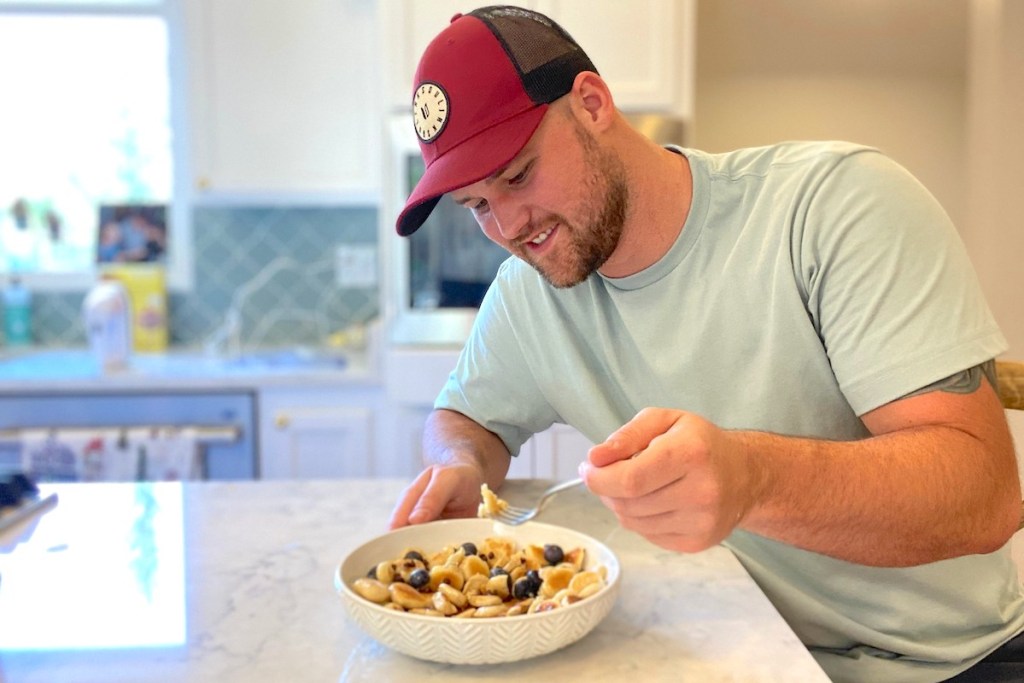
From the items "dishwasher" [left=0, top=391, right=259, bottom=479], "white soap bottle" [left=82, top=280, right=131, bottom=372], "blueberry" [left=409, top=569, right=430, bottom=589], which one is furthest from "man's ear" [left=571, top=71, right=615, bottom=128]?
"white soap bottle" [left=82, top=280, right=131, bottom=372]

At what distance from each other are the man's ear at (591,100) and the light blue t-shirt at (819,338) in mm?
151

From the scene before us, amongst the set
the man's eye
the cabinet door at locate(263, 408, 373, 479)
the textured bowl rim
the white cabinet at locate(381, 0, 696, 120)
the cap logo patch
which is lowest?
the cabinet door at locate(263, 408, 373, 479)

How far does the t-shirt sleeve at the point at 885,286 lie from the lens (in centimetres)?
106

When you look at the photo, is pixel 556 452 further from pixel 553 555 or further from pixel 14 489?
pixel 14 489

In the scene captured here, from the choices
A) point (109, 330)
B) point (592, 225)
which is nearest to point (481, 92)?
point (592, 225)

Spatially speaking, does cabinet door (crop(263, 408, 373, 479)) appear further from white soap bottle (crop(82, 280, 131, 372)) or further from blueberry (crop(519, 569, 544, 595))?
blueberry (crop(519, 569, 544, 595))

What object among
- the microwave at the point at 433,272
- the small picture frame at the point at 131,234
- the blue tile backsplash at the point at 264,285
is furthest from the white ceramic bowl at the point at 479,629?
the small picture frame at the point at 131,234

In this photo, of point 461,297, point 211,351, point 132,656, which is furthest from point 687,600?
point 211,351

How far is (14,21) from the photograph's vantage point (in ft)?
11.6

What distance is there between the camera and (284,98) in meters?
3.15

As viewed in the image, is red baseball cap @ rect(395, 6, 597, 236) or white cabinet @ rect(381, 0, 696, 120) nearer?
red baseball cap @ rect(395, 6, 597, 236)

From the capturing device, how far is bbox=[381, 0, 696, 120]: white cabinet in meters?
2.82

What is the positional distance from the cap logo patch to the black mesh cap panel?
0.33 feet

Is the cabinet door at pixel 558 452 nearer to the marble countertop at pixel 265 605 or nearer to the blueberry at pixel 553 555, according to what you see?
the marble countertop at pixel 265 605
